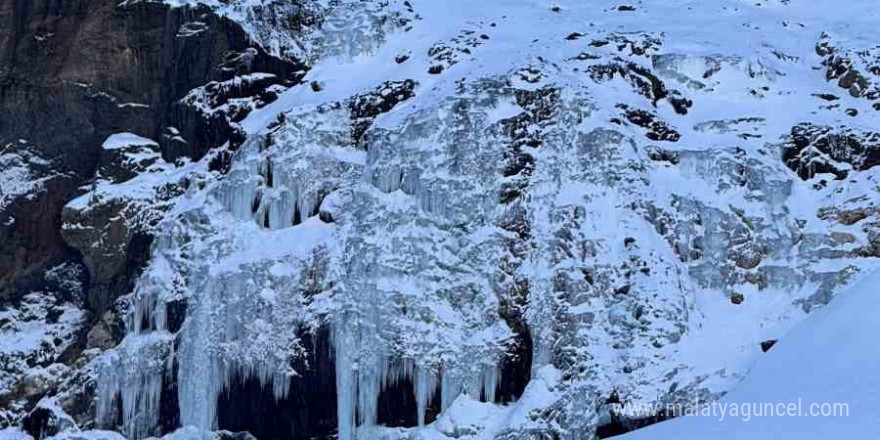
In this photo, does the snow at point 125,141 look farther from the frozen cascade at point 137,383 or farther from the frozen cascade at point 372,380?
the frozen cascade at point 372,380

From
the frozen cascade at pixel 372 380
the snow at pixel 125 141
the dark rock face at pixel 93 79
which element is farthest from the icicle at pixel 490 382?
the snow at pixel 125 141

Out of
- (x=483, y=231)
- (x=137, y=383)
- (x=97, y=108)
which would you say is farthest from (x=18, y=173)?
(x=483, y=231)

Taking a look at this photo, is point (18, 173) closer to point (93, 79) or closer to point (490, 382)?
point (93, 79)

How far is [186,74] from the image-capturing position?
113 ft

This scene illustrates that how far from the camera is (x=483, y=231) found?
29.8m

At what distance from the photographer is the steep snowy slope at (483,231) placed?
2830 cm

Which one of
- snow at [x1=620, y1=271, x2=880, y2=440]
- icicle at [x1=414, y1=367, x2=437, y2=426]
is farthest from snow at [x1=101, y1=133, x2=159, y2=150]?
snow at [x1=620, y1=271, x2=880, y2=440]

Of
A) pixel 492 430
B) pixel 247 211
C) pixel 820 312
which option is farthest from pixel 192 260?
pixel 820 312

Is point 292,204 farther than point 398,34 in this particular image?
No

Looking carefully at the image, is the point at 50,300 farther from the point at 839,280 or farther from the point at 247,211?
the point at 839,280

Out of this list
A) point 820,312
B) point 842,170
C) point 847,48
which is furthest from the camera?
point 847,48

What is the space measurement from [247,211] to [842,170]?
12662 millimetres

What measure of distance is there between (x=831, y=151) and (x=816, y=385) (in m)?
11.0

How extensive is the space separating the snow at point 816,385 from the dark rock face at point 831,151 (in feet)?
18.4
